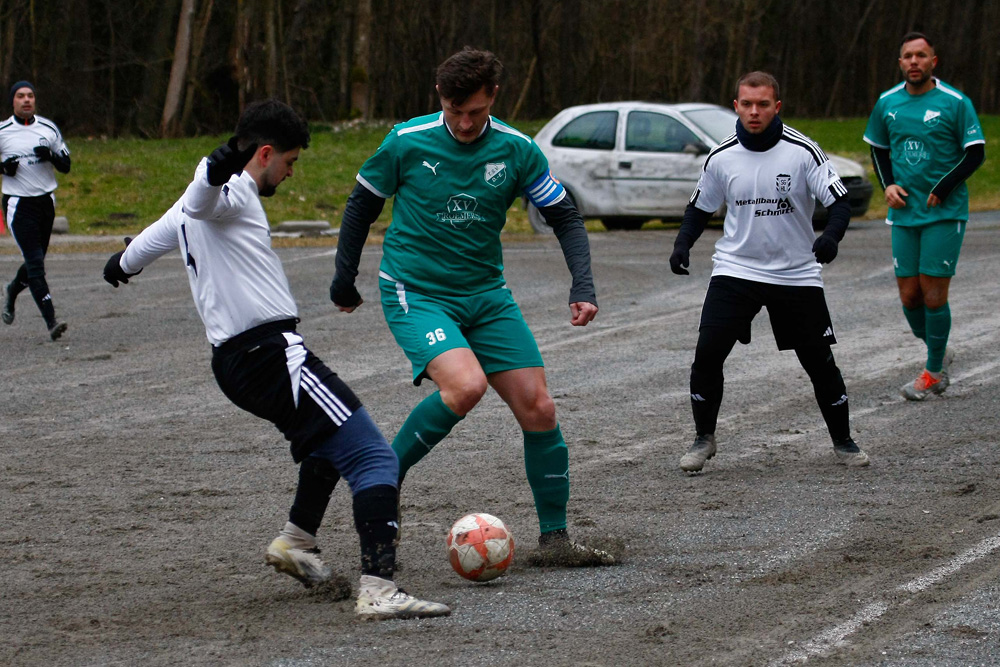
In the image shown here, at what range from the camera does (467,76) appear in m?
4.70

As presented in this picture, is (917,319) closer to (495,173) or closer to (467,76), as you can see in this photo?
(495,173)

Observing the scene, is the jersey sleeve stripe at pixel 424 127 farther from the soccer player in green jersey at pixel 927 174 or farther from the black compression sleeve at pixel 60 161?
the black compression sleeve at pixel 60 161

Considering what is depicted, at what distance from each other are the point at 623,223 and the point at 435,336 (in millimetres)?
14478

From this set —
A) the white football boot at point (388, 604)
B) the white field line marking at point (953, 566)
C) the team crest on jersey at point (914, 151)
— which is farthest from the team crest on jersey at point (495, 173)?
the team crest on jersey at point (914, 151)

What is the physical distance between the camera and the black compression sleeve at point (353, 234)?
5.00 m

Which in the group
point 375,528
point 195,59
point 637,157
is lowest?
point 195,59

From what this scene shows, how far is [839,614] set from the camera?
4238mm

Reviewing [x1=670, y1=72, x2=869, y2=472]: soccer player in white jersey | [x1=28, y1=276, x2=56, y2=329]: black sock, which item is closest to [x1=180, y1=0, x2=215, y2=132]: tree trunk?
[x1=28, y1=276, x2=56, y2=329]: black sock

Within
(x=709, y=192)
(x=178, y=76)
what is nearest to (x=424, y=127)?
(x=709, y=192)

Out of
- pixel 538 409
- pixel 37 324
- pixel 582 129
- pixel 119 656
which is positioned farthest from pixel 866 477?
pixel 582 129

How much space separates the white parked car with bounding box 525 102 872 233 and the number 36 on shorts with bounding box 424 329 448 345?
12818mm

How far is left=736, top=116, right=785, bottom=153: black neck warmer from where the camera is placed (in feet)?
20.9

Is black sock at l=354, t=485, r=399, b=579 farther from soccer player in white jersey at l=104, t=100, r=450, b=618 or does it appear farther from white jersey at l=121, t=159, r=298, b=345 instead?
white jersey at l=121, t=159, r=298, b=345

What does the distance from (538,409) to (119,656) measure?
1.71m
